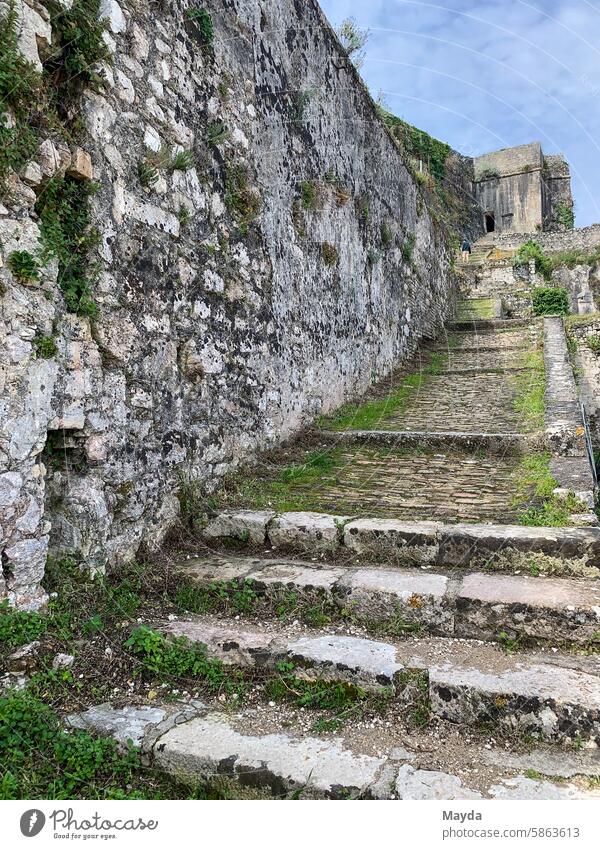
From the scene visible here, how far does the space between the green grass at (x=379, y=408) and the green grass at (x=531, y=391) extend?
55.9 inches

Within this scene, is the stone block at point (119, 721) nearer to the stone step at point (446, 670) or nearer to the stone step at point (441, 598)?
the stone step at point (446, 670)

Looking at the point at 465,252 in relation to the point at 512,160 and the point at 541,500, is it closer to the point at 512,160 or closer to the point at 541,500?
the point at 512,160

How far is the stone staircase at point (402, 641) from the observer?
213 cm

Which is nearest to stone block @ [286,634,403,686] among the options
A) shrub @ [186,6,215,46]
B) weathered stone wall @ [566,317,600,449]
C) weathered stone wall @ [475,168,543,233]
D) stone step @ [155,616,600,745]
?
stone step @ [155,616,600,745]

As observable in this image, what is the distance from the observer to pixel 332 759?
2.14 meters

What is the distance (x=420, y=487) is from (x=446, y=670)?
7.51ft

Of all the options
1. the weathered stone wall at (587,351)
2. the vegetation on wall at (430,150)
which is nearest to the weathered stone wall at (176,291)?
the weathered stone wall at (587,351)

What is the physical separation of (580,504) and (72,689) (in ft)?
10.1

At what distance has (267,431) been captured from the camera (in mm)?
5320

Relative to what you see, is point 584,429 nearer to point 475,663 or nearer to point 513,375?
point 475,663

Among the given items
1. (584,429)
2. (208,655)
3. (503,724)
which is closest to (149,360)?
(208,655)

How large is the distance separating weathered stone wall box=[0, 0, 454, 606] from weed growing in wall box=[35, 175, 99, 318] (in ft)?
0.26

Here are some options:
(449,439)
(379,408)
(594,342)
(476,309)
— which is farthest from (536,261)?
(449,439)
